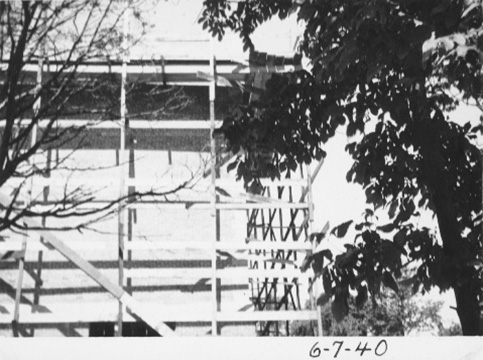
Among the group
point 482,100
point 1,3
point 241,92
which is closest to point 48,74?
point 1,3

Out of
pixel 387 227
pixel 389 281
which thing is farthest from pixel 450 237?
pixel 389 281

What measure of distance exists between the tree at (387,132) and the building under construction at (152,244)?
3753 mm

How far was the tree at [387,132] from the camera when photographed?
2.63m

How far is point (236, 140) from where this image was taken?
12.1 feet

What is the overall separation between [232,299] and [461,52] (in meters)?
7.40

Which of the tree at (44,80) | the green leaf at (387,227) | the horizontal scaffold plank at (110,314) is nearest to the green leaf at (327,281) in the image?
the green leaf at (387,227)

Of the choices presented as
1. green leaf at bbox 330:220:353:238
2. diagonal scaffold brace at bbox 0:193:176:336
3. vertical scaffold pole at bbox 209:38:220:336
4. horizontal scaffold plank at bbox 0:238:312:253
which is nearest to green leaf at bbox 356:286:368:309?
green leaf at bbox 330:220:353:238

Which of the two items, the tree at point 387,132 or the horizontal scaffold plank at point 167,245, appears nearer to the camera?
the tree at point 387,132

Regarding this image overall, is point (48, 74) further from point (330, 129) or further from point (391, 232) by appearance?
point (391, 232)

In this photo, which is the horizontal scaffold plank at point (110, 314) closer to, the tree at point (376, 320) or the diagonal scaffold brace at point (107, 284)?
the diagonal scaffold brace at point (107, 284)

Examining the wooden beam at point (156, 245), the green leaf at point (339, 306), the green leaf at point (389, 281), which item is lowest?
the green leaf at point (339, 306)

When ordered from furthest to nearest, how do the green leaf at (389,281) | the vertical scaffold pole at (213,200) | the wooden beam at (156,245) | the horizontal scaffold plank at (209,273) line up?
1. the horizontal scaffold plank at (209,273)
2. the wooden beam at (156,245)
3. the vertical scaffold pole at (213,200)
4. the green leaf at (389,281)

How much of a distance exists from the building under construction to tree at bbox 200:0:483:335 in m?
3.75

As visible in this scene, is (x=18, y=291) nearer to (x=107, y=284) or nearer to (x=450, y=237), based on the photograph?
(x=107, y=284)
